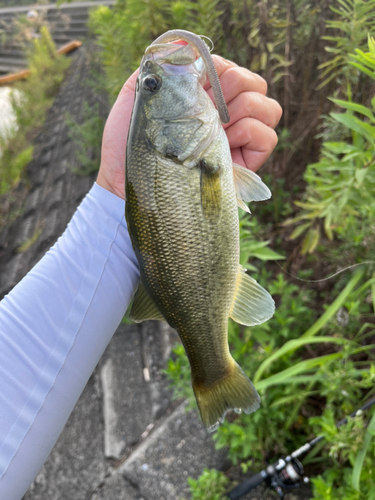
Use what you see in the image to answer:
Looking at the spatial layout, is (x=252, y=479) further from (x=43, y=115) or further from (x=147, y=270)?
(x=43, y=115)

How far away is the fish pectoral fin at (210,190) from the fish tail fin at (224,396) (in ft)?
2.10

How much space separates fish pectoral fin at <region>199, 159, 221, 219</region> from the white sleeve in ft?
1.77

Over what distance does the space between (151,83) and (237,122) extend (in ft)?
1.50

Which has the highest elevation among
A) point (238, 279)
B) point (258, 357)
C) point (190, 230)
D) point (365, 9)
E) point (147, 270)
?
point (365, 9)

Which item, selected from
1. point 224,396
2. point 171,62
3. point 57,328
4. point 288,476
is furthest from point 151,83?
point 288,476

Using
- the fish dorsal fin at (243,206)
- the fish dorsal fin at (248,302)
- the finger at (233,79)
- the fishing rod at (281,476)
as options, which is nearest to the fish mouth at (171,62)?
the finger at (233,79)

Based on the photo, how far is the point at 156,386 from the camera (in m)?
2.79

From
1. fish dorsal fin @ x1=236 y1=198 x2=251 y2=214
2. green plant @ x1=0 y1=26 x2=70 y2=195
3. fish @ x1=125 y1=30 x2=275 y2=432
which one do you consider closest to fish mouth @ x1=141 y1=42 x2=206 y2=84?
fish @ x1=125 y1=30 x2=275 y2=432

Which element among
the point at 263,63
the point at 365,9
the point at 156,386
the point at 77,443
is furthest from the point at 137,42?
the point at 77,443

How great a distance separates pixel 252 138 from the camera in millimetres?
1526

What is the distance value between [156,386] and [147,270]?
1.84 metres

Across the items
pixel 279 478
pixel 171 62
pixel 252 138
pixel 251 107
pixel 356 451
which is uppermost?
pixel 171 62

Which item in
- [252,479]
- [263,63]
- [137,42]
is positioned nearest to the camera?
[252,479]

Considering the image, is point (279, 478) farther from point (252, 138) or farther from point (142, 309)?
point (252, 138)
